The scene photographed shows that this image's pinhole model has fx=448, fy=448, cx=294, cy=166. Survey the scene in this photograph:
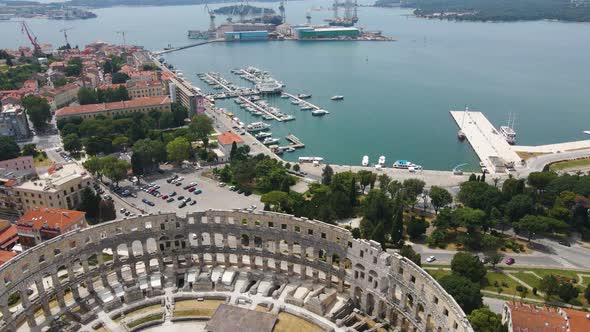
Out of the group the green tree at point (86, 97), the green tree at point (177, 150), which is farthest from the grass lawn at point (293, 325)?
the green tree at point (86, 97)

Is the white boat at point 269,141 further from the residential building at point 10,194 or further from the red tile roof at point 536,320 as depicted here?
the red tile roof at point 536,320

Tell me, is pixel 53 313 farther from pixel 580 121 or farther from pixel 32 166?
pixel 580 121

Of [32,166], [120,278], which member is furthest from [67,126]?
[120,278]

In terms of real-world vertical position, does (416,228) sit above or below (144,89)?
below

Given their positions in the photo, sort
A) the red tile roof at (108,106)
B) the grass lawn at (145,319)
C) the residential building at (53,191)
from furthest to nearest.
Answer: the red tile roof at (108,106)
the residential building at (53,191)
the grass lawn at (145,319)

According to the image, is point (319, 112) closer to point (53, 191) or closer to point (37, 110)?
point (37, 110)

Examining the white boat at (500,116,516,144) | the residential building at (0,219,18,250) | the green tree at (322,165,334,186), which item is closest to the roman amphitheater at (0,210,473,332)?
the residential building at (0,219,18,250)

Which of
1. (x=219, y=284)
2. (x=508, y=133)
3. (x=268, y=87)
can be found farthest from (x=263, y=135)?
(x=219, y=284)
